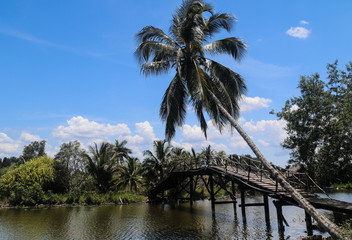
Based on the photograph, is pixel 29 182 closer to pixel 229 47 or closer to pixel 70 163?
pixel 70 163

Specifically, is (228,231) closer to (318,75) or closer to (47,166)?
(318,75)

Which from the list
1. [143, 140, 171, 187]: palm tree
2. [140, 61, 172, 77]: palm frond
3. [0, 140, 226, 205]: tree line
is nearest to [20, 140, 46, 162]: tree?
[0, 140, 226, 205]: tree line

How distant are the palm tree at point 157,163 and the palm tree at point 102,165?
12.7 ft

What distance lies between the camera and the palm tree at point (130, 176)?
103 feet

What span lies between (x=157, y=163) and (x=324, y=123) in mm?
19854

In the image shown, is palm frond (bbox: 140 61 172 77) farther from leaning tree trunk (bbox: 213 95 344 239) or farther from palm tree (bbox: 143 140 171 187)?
palm tree (bbox: 143 140 171 187)

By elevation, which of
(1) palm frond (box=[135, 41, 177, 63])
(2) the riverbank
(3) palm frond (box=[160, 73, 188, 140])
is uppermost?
(1) palm frond (box=[135, 41, 177, 63])

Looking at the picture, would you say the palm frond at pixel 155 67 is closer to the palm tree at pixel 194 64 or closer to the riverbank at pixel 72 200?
the palm tree at pixel 194 64

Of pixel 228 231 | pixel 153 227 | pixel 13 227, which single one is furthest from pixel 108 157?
pixel 228 231

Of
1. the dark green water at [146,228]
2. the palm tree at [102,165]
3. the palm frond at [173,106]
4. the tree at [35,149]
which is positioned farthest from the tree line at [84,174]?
the tree at [35,149]

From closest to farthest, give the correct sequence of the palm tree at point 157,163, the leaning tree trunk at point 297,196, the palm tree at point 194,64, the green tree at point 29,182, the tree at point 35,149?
Answer: the leaning tree trunk at point 297,196
the palm tree at point 194,64
the green tree at point 29,182
the palm tree at point 157,163
the tree at point 35,149

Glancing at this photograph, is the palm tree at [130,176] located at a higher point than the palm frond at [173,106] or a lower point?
lower

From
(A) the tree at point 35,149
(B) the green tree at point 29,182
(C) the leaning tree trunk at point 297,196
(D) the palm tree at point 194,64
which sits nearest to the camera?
(C) the leaning tree trunk at point 297,196

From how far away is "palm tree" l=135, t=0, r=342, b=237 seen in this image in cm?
1248
